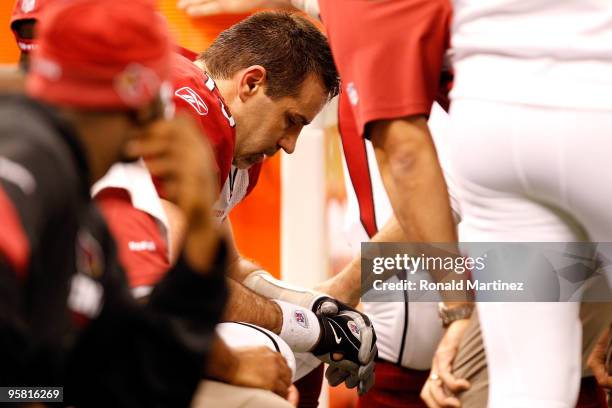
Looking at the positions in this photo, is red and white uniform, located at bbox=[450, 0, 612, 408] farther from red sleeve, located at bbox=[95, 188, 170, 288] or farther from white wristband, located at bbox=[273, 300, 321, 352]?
white wristband, located at bbox=[273, 300, 321, 352]

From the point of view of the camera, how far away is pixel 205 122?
5.52 feet

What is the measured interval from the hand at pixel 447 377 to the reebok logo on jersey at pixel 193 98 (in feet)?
1.83

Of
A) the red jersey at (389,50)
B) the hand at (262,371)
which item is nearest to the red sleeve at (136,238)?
the hand at (262,371)

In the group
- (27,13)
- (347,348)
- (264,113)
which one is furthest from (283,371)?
(27,13)

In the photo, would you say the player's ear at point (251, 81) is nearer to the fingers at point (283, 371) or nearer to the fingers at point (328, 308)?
the fingers at point (328, 308)

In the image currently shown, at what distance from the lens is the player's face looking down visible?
1967 millimetres

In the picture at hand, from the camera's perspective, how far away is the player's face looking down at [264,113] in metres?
1.97

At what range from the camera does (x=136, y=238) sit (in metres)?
1.33

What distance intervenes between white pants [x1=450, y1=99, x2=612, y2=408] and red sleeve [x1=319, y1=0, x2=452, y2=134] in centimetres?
10

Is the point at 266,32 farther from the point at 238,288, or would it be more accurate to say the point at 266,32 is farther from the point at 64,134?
the point at 64,134

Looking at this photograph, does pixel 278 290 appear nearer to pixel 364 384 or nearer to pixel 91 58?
pixel 364 384

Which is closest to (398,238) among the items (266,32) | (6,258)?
(266,32)

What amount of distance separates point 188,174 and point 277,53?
3.91ft

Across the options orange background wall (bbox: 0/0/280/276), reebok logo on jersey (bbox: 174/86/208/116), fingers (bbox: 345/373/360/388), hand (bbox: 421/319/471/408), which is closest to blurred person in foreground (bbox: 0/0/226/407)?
hand (bbox: 421/319/471/408)
